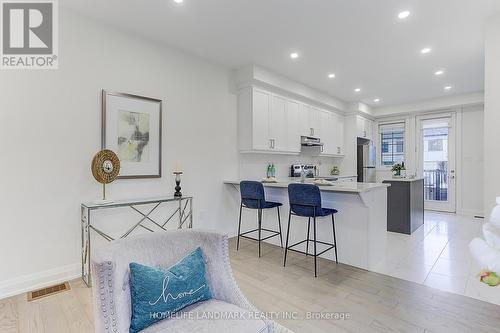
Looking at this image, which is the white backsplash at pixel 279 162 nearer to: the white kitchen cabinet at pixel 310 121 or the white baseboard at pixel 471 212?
the white kitchen cabinet at pixel 310 121

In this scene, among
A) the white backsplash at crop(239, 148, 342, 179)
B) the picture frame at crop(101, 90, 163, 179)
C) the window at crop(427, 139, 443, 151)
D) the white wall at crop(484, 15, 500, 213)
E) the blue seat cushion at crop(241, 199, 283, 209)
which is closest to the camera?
the white wall at crop(484, 15, 500, 213)

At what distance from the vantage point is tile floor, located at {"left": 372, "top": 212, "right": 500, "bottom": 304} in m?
2.69

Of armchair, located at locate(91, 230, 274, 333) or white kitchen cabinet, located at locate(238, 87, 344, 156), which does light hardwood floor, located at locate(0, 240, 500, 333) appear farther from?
white kitchen cabinet, located at locate(238, 87, 344, 156)

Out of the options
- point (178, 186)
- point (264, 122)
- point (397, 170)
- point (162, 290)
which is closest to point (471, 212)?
point (397, 170)

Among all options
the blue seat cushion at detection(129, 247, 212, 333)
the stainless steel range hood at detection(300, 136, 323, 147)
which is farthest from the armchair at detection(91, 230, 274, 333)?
the stainless steel range hood at detection(300, 136, 323, 147)

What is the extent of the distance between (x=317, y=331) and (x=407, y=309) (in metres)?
0.87

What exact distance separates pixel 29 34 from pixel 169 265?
2805 mm

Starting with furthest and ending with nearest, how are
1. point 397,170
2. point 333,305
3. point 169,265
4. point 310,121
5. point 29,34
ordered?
point 310,121 → point 397,170 → point 29,34 → point 333,305 → point 169,265

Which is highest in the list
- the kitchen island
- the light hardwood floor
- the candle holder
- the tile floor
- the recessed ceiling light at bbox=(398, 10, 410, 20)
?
the recessed ceiling light at bbox=(398, 10, 410, 20)

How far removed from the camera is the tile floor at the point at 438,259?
8.82 feet

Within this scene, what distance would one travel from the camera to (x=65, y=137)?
2770 mm

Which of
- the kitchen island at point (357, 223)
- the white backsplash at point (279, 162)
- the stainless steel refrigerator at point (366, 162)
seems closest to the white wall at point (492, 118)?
the kitchen island at point (357, 223)

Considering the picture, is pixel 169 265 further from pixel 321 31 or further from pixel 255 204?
pixel 321 31

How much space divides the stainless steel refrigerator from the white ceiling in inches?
96.6
